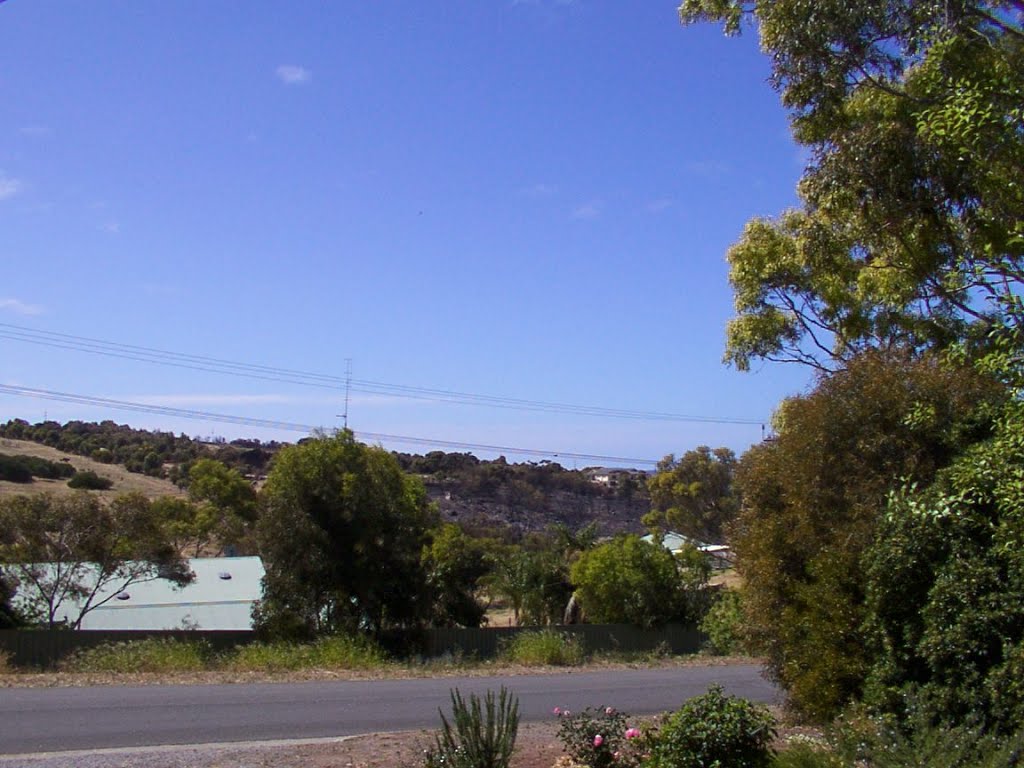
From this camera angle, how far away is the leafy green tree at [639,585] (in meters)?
37.3

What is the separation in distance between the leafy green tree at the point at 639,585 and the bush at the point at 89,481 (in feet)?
122

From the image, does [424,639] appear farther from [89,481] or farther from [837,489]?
[89,481]

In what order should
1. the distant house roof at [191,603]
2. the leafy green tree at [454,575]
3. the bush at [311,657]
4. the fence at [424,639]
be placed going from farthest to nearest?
the distant house roof at [191,603] → the leafy green tree at [454,575] → the fence at [424,639] → the bush at [311,657]

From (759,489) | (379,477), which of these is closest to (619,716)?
(759,489)

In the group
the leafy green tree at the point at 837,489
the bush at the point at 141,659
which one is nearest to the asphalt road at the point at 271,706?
the bush at the point at 141,659

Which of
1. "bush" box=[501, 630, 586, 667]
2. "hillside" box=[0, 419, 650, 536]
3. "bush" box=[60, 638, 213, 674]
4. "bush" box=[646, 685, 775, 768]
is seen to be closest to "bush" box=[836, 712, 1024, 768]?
"bush" box=[646, 685, 775, 768]

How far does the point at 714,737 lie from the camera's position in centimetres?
850

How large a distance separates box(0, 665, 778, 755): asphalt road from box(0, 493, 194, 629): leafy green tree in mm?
17621

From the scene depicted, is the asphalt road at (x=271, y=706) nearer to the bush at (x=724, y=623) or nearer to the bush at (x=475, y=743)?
the bush at (x=724, y=623)

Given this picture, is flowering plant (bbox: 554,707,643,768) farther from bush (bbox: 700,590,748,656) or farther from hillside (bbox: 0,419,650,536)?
hillside (bbox: 0,419,650,536)

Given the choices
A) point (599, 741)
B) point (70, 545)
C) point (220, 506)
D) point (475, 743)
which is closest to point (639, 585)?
point (70, 545)

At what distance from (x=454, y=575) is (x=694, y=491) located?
79.4 ft

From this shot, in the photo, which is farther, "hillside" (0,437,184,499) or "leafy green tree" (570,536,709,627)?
"hillside" (0,437,184,499)

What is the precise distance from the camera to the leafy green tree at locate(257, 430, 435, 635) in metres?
31.4
